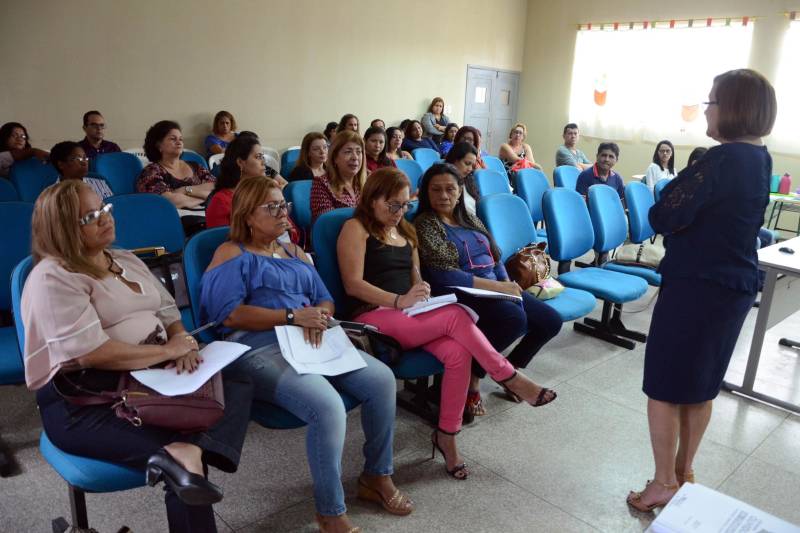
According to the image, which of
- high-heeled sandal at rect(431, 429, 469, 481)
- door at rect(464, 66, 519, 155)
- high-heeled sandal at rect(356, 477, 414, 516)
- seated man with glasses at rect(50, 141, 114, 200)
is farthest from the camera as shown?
door at rect(464, 66, 519, 155)

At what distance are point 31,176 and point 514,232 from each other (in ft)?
11.3

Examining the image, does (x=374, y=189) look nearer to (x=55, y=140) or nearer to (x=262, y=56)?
(x=55, y=140)

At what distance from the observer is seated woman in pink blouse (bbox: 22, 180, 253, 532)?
1.44m

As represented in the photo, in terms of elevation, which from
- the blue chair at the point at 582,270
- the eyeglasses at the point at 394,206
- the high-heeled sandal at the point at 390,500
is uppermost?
the eyeglasses at the point at 394,206

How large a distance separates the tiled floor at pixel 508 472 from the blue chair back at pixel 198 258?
583 mm

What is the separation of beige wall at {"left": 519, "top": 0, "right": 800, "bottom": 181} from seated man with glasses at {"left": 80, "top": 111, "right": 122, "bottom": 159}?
23.0ft

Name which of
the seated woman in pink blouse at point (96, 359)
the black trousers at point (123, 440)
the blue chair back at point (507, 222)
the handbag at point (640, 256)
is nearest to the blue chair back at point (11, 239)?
the seated woman in pink blouse at point (96, 359)

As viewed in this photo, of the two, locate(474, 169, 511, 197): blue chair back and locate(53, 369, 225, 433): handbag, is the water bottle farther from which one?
locate(53, 369, 225, 433): handbag

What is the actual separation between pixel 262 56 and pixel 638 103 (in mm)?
5425

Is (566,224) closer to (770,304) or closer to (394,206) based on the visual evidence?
(770,304)

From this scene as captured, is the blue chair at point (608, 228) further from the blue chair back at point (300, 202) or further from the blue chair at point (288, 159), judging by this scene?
the blue chair at point (288, 159)

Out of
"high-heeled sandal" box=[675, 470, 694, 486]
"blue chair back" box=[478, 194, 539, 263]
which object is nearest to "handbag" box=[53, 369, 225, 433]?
"high-heeled sandal" box=[675, 470, 694, 486]

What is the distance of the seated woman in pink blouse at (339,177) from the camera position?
10.5 feet

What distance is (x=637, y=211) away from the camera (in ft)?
13.6
